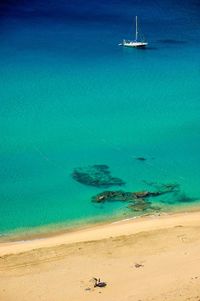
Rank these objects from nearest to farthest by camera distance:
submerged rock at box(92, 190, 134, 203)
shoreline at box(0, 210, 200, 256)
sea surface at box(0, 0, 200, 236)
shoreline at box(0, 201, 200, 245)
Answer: shoreline at box(0, 210, 200, 256), shoreline at box(0, 201, 200, 245), submerged rock at box(92, 190, 134, 203), sea surface at box(0, 0, 200, 236)

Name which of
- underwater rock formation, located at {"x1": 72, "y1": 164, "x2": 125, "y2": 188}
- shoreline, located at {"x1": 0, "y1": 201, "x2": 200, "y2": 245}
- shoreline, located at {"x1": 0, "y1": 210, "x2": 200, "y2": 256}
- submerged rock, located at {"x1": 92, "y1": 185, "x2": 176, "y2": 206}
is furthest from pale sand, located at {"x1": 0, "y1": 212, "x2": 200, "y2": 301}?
underwater rock formation, located at {"x1": 72, "y1": 164, "x2": 125, "y2": 188}

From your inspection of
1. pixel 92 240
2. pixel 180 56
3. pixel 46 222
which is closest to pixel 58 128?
pixel 46 222

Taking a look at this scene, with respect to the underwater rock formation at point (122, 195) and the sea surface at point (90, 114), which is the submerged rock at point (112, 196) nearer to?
the underwater rock formation at point (122, 195)

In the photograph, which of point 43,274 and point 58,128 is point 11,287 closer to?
point 43,274

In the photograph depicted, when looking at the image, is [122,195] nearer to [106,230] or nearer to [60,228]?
[106,230]

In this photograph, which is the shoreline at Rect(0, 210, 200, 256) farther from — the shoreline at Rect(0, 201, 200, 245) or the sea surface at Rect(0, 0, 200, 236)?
the sea surface at Rect(0, 0, 200, 236)

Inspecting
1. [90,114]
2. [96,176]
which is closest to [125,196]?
[96,176]

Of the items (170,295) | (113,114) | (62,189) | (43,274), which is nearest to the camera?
(170,295)
